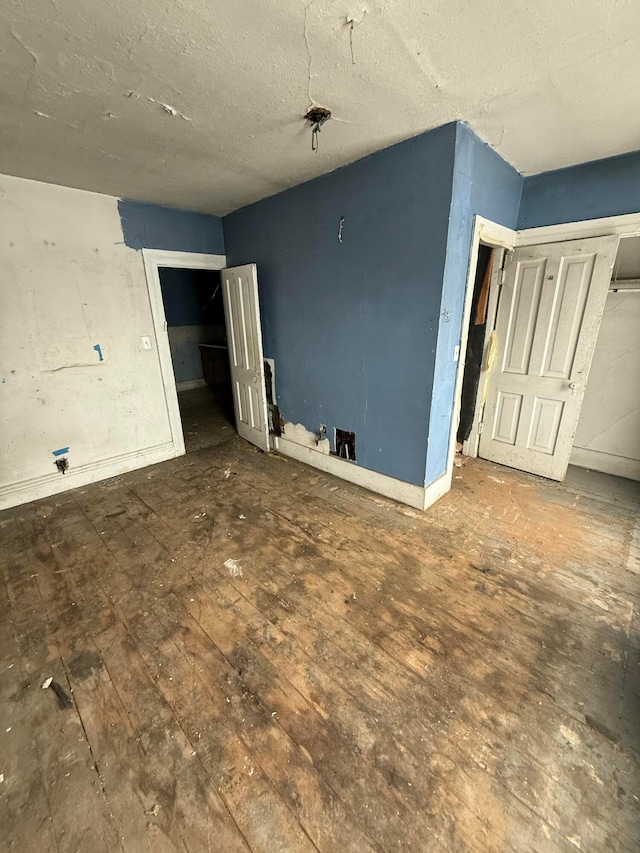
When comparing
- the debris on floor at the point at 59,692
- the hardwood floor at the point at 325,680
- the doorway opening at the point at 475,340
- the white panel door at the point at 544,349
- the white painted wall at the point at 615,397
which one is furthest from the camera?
the doorway opening at the point at 475,340

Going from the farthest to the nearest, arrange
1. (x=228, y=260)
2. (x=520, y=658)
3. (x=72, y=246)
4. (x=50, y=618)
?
1. (x=228, y=260)
2. (x=72, y=246)
3. (x=50, y=618)
4. (x=520, y=658)

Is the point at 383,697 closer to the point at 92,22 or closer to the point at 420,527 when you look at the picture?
the point at 420,527

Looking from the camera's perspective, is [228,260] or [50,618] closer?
[50,618]

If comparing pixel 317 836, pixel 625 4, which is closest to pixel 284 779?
pixel 317 836

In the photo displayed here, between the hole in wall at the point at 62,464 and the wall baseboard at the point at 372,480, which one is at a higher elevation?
the hole in wall at the point at 62,464

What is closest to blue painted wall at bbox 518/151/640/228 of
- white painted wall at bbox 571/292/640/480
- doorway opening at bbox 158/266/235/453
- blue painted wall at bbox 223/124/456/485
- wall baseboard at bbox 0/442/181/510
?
white painted wall at bbox 571/292/640/480

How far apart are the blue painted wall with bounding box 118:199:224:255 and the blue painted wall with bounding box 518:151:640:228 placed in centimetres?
307

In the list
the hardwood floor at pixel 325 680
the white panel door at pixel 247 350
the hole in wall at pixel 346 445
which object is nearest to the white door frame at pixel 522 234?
the hole in wall at pixel 346 445

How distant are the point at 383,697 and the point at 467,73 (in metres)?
2.74

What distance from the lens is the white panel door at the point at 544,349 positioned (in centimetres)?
265

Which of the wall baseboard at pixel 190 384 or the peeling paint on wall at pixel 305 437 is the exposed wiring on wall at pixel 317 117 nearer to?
the peeling paint on wall at pixel 305 437

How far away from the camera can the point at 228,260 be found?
13.0 feet

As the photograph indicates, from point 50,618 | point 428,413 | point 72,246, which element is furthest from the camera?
point 72,246

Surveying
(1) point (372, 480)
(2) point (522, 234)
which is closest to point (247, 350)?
(1) point (372, 480)
